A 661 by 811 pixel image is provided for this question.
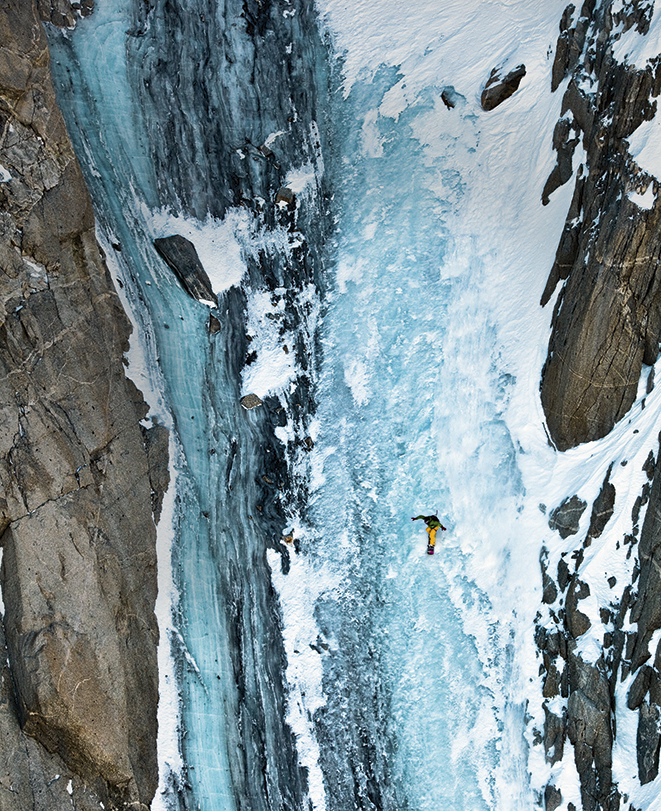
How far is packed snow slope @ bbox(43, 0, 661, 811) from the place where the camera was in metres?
9.90

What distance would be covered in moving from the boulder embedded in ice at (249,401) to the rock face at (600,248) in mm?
5284

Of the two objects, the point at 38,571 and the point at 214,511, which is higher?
the point at 214,511

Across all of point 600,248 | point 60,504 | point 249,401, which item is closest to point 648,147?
point 600,248

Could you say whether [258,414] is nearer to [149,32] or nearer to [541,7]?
[149,32]

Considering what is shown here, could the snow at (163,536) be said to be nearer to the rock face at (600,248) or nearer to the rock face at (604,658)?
the rock face at (604,658)

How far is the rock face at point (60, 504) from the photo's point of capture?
362 inches

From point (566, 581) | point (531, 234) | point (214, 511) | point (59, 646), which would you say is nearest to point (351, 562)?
point (214, 511)

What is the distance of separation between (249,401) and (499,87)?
764 centimetres

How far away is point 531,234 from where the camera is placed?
36.7 feet

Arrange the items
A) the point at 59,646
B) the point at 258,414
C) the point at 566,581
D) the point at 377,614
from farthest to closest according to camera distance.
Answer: the point at 258,414 → the point at 377,614 → the point at 566,581 → the point at 59,646

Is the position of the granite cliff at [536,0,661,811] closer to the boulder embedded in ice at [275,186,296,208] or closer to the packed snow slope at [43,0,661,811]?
the packed snow slope at [43,0,661,811]

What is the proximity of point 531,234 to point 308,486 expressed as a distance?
6.23 meters

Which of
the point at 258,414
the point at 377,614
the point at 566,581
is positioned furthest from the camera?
the point at 258,414

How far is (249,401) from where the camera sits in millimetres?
11703
